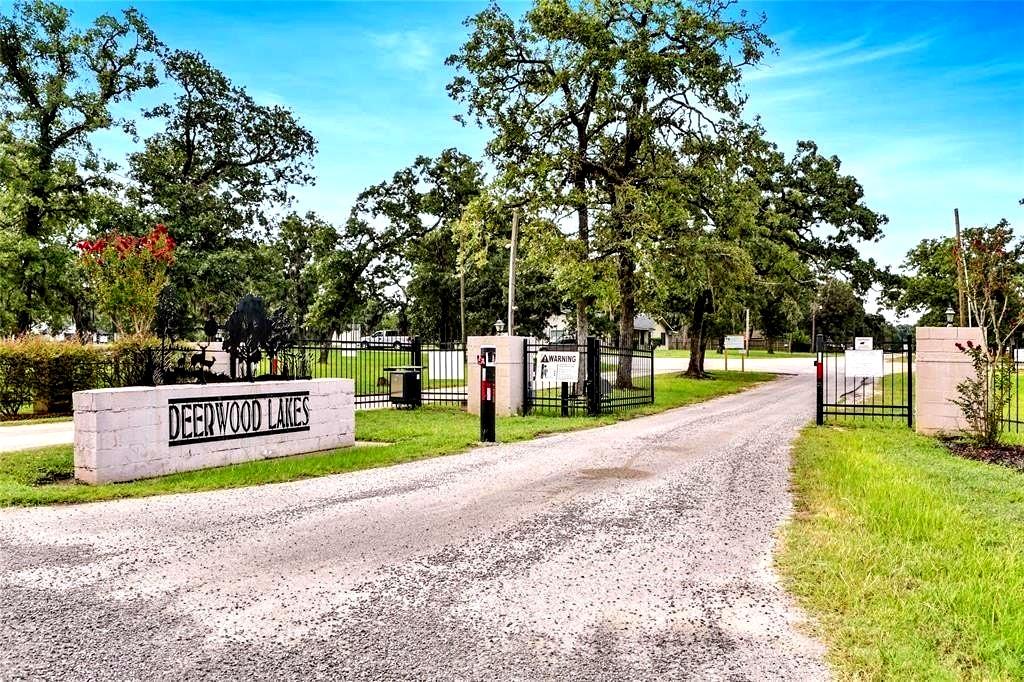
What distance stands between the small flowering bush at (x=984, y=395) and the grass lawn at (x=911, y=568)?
2683 mm

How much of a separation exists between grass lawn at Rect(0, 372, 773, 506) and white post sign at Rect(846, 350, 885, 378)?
4.56 metres

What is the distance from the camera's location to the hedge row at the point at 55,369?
1391 centimetres

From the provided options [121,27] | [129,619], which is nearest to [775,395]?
[129,619]

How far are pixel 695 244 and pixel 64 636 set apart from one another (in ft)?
64.9

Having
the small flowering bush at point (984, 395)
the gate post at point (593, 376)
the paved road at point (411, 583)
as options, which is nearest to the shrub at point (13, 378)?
the paved road at point (411, 583)

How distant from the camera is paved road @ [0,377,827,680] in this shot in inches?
133

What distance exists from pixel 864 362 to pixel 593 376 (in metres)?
5.31

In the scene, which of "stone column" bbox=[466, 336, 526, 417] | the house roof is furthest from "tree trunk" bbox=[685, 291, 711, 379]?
the house roof

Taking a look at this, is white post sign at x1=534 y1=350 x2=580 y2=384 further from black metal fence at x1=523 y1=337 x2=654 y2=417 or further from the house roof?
the house roof

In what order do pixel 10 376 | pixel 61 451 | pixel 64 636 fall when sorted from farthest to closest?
pixel 10 376, pixel 61 451, pixel 64 636

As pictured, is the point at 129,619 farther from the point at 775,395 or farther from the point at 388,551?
the point at 775,395

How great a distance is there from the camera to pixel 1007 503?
6633 mm

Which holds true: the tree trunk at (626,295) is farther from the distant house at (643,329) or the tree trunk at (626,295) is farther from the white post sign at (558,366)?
the distant house at (643,329)

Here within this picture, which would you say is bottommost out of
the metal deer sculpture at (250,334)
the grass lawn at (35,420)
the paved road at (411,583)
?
the paved road at (411,583)
